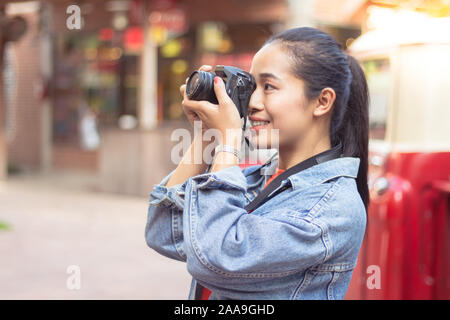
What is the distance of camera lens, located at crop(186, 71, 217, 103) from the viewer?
1.54m

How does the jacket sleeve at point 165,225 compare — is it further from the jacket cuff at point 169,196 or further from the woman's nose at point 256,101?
the woman's nose at point 256,101

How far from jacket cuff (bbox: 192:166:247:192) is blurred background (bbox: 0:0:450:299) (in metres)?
1.85

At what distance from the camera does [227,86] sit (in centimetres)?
158

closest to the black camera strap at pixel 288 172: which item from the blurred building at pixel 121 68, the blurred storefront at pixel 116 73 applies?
the blurred building at pixel 121 68

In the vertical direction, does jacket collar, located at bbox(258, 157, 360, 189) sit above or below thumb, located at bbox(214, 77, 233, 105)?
below

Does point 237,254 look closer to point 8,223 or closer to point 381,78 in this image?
point 381,78

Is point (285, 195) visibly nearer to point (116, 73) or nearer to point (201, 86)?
point (201, 86)

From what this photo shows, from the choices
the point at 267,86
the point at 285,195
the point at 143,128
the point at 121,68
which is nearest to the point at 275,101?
the point at 267,86

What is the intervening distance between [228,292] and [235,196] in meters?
0.24

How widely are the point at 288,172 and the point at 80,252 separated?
490cm

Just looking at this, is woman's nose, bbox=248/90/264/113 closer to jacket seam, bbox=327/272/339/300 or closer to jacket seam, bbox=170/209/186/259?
jacket seam, bbox=170/209/186/259

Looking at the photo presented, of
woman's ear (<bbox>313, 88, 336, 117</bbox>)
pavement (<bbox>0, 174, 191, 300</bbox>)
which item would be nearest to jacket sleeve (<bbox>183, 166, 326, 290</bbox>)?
woman's ear (<bbox>313, 88, 336, 117</bbox>)
